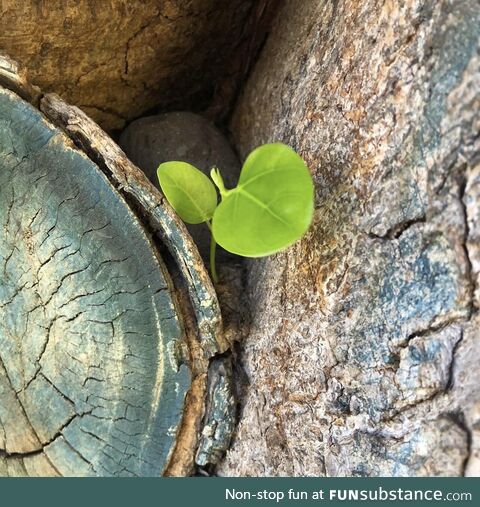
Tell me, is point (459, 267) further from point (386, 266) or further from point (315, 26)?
point (315, 26)

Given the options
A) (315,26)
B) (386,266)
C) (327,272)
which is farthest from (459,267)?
(315,26)

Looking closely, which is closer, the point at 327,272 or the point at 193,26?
the point at 327,272

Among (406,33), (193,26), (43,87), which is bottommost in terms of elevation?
(406,33)

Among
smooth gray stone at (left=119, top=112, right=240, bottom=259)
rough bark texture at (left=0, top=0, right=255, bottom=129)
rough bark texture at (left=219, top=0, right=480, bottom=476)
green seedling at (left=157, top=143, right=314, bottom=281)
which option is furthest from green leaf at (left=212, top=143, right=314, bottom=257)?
rough bark texture at (left=0, top=0, right=255, bottom=129)

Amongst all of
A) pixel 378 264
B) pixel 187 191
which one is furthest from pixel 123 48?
pixel 378 264

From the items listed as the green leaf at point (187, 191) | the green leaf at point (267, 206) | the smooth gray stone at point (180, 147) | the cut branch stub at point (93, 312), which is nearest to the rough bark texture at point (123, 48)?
the smooth gray stone at point (180, 147)

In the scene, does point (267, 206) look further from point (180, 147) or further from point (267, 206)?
point (180, 147)

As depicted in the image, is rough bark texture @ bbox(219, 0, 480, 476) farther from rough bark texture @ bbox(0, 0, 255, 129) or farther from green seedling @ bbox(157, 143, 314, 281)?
rough bark texture @ bbox(0, 0, 255, 129)
